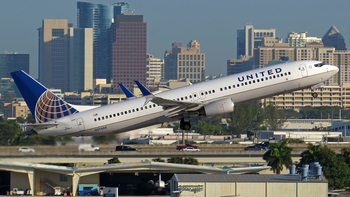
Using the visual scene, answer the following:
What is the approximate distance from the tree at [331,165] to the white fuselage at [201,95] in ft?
54.8

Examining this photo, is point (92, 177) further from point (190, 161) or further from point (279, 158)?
point (279, 158)

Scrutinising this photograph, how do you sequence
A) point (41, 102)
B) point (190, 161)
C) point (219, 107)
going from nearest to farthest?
point (219, 107)
point (41, 102)
point (190, 161)

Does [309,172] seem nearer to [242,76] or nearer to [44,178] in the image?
[242,76]

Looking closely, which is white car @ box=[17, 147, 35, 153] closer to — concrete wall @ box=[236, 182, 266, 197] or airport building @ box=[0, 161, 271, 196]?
airport building @ box=[0, 161, 271, 196]

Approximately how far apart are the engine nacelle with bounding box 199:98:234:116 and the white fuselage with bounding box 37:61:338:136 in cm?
75

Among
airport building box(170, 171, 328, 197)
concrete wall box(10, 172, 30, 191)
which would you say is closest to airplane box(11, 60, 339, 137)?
airport building box(170, 171, 328, 197)

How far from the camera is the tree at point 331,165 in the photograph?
75.2 meters

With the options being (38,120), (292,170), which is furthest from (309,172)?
(38,120)

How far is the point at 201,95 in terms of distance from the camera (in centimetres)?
6159

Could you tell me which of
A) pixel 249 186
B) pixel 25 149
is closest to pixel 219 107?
pixel 249 186

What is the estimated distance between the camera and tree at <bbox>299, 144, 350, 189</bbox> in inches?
2963

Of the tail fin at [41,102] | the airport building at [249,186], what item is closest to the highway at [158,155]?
the tail fin at [41,102]

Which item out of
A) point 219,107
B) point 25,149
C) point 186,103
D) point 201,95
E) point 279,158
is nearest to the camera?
point 186,103

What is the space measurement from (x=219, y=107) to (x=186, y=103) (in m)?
3.37
